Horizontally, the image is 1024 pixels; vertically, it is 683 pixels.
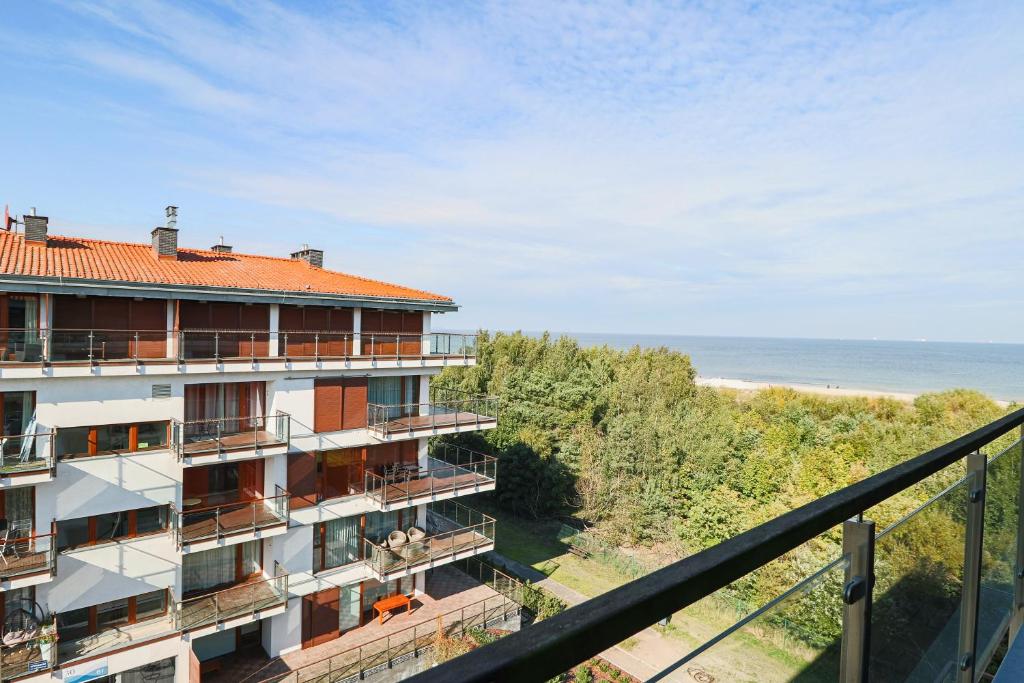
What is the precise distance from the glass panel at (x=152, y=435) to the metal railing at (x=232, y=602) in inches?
146

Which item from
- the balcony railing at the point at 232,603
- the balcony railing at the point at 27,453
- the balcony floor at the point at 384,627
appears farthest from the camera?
the balcony floor at the point at 384,627

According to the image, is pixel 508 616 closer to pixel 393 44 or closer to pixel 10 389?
pixel 10 389

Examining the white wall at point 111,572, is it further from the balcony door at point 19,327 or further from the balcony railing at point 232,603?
the balcony door at point 19,327

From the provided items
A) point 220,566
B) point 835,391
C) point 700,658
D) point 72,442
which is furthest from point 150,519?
point 835,391

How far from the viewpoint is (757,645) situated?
1517mm

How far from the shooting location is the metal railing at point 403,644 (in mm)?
14844

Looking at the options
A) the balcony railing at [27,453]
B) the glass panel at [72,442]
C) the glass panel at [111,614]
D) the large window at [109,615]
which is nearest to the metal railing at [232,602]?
the large window at [109,615]

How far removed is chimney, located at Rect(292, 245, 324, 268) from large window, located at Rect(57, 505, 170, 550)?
9482mm

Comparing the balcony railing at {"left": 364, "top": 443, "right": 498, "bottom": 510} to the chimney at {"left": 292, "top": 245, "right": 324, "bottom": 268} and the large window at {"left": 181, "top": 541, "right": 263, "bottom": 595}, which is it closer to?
the large window at {"left": 181, "top": 541, "right": 263, "bottom": 595}

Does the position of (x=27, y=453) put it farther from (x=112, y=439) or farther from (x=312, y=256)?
(x=312, y=256)

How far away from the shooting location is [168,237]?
15.9m

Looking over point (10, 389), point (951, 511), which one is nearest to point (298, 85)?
point (10, 389)

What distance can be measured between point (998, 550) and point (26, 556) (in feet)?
51.5

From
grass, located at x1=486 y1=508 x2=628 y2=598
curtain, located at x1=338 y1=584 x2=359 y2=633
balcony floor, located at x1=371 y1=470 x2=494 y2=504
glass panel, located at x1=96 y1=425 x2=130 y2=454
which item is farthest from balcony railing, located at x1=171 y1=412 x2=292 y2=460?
grass, located at x1=486 y1=508 x2=628 y2=598
